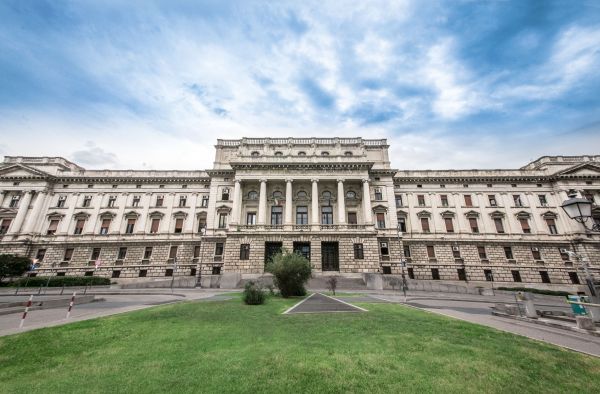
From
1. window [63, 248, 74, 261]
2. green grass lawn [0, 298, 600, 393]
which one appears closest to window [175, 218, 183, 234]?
window [63, 248, 74, 261]

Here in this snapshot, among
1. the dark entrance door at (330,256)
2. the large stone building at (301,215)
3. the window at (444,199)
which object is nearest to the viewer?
the dark entrance door at (330,256)

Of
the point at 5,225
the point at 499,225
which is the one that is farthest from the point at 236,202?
the point at 499,225

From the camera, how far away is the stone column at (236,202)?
34875 millimetres

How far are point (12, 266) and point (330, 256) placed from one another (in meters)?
37.0

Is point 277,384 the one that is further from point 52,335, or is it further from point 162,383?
point 52,335

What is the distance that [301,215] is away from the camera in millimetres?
37719

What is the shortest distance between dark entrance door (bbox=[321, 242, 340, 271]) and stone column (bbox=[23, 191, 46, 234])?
42203 mm

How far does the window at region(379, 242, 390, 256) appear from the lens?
34.6 m

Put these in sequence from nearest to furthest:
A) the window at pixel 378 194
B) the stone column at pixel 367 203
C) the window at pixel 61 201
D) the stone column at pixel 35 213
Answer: the stone column at pixel 367 203, the stone column at pixel 35 213, the window at pixel 378 194, the window at pixel 61 201

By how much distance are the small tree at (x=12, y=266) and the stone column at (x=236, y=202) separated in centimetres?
2423

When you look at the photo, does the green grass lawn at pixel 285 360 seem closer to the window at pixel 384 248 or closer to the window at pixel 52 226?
the window at pixel 384 248

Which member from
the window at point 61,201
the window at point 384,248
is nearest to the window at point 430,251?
the window at point 384,248

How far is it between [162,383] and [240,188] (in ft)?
111

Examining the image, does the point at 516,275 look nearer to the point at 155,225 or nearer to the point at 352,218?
the point at 352,218
